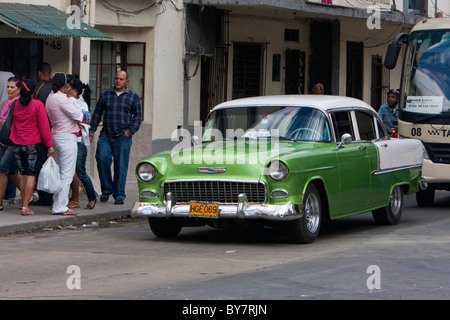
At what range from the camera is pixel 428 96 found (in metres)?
16.1

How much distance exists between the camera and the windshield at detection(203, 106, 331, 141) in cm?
1203

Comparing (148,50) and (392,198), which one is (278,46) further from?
(392,198)

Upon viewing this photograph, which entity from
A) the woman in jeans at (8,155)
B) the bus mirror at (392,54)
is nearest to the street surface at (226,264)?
the woman in jeans at (8,155)

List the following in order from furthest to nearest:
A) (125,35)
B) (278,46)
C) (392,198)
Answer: (278,46) → (125,35) → (392,198)

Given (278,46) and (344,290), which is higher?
(278,46)

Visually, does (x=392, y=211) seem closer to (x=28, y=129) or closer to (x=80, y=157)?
(x=80, y=157)

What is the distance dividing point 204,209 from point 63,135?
3.49 meters

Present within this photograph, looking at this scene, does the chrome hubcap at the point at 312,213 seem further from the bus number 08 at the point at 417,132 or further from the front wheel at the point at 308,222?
the bus number 08 at the point at 417,132

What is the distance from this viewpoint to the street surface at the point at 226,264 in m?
8.34

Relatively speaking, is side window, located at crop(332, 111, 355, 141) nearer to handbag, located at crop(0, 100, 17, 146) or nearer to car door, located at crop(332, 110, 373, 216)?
car door, located at crop(332, 110, 373, 216)

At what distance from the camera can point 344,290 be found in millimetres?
8398

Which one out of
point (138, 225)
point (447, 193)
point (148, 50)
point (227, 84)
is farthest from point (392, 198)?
point (227, 84)

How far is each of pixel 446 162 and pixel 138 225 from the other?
201 inches

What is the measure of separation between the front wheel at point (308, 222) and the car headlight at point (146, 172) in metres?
1.62
